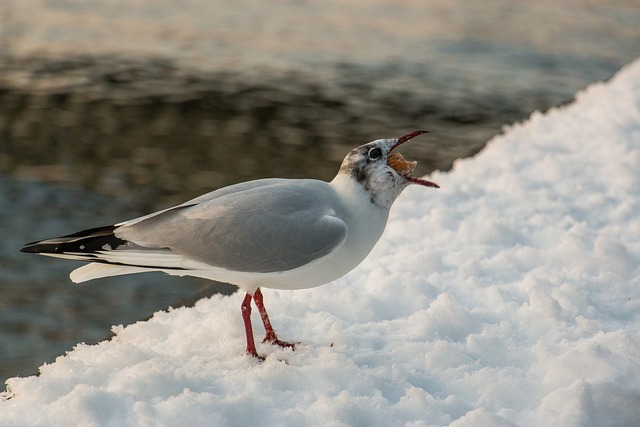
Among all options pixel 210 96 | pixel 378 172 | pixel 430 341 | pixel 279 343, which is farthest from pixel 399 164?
pixel 210 96

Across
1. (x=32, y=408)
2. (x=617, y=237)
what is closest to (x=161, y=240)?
(x=32, y=408)

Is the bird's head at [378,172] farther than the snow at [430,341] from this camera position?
Yes

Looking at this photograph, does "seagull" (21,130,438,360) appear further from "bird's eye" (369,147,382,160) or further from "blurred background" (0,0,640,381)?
"blurred background" (0,0,640,381)

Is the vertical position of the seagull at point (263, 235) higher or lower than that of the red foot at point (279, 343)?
higher

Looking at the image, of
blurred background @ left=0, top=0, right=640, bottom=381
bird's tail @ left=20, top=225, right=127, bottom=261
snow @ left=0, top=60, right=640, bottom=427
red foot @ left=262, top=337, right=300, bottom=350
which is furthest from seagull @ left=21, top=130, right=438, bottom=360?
blurred background @ left=0, top=0, right=640, bottom=381

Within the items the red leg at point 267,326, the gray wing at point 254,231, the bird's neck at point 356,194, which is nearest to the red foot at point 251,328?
the red leg at point 267,326

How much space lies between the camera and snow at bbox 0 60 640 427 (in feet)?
11.5

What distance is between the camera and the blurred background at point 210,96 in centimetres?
731

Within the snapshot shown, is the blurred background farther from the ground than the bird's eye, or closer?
farther from the ground

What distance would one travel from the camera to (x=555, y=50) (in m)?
13.2

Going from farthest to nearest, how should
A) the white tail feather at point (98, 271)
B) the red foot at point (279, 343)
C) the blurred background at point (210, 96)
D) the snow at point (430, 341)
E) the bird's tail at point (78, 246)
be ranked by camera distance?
the blurred background at point (210, 96) → the red foot at point (279, 343) → the white tail feather at point (98, 271) → the bird's tail at point (78, 246) → the snow at point (430, 341)

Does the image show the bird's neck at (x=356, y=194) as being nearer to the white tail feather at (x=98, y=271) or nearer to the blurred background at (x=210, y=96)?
the white tail feather at (x=98, y=271)

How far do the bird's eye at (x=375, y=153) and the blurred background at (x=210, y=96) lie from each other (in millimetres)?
1650

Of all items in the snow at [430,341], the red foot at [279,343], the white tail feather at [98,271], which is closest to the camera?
the snow at [430,341]
